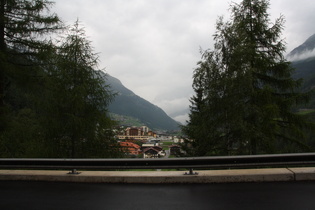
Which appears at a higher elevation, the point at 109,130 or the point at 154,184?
the point at 109,130

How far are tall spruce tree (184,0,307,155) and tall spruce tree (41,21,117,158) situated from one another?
15.1 feet

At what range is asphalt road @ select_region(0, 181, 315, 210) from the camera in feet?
12.4

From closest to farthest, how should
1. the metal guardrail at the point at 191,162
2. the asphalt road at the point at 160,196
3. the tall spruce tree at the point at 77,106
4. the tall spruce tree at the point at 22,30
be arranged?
the asphalt road at the point at 160,196
the metal guardrail at the point at 191,162
the tall spruce tree at the point at 77,106
the tall spruce tree at the point at 22,30

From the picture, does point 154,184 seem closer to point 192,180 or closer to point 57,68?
point 192,180

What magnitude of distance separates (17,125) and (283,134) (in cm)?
1389

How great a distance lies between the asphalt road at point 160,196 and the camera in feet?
12.4

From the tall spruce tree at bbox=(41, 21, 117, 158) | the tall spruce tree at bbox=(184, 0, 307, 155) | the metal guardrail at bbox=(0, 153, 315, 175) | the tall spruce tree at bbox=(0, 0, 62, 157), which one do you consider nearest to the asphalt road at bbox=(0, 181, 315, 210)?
the metal guardrail at bbox=(0, 153, 315, 175)

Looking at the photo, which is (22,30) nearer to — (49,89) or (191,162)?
(49,89)

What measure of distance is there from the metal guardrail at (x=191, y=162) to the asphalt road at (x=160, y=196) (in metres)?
0.41

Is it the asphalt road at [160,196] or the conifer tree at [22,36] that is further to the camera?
the conifer tree at [22,36]

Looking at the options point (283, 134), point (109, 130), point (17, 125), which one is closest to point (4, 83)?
point (17, 125)

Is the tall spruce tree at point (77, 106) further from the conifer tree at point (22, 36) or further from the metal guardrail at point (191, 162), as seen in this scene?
the metal guardrail at point (191, 162)

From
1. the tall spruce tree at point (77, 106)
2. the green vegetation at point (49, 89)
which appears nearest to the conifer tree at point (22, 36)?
the green vegetation at point (49, 89)

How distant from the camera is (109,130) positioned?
30.4 feet
